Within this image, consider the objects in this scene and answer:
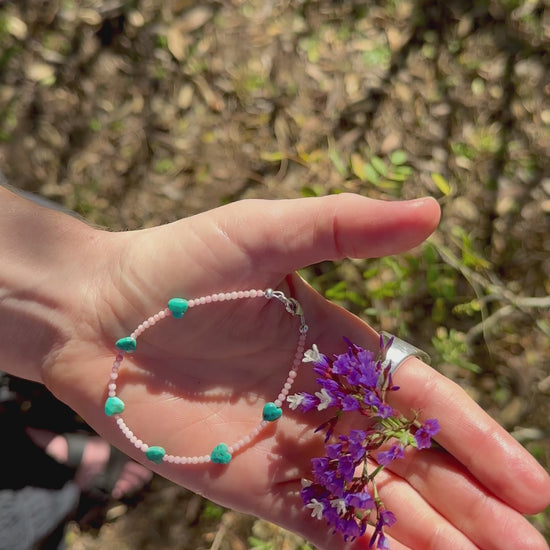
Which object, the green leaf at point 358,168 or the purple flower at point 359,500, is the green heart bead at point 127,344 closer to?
the purple flower at point 359,500

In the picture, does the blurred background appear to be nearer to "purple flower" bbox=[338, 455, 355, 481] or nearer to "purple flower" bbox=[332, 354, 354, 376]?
"purple flower" bbox=[332, 354, 354, 376]

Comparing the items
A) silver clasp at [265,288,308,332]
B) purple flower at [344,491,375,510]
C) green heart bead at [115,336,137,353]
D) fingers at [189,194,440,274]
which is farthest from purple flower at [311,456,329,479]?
green heart bead at [115,336,137,353]

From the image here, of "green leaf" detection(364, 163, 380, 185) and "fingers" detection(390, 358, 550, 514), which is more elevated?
"green leaf" detection(364, 163, 380, 185)

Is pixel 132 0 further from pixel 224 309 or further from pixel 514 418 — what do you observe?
pixel 514 418

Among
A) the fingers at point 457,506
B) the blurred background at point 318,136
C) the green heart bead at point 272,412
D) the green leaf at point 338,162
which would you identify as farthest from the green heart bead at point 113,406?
the green leaf at point 338,162

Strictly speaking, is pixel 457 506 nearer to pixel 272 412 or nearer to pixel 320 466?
pixel 320 466
